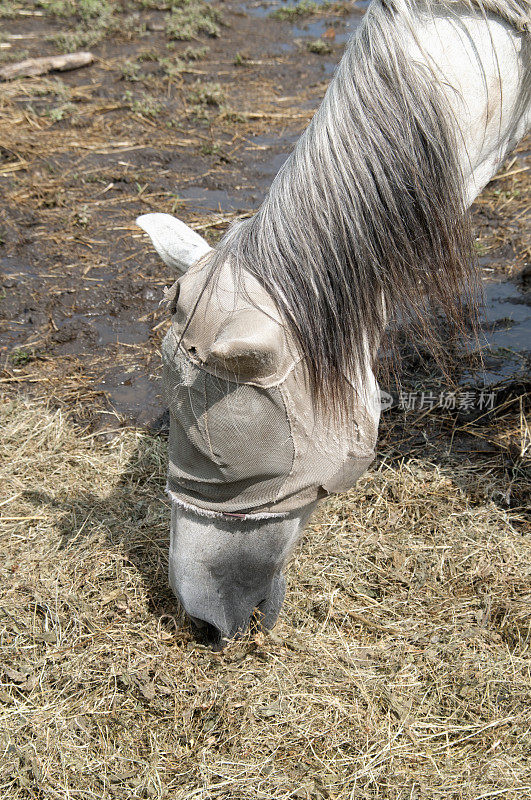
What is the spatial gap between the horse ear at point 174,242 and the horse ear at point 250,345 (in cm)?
35

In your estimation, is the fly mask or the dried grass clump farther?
the dried grass clump

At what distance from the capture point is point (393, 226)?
1.47 metres

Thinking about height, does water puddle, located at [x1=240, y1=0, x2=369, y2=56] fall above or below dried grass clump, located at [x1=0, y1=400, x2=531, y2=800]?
above

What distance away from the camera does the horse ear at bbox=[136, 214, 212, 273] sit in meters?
1.69

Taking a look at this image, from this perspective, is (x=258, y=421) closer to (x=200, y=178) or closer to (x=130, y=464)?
(x=130, y=464)

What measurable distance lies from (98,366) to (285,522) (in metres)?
2.14

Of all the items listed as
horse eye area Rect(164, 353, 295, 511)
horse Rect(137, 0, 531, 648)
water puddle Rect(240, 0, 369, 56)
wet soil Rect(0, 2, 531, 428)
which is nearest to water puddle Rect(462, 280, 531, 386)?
wet soil Rect(0, 2, 531, 428)

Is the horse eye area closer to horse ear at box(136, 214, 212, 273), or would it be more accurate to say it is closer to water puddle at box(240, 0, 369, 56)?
horse ear at box(136, 214, 212, 273)

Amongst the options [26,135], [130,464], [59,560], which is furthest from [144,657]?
[26,135]

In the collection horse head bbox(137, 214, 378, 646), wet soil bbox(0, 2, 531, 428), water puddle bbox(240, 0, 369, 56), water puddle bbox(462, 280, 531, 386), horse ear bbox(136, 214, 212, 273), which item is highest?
horse ear bbox(136, 214, 212, 273)

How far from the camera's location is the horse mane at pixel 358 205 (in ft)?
4.69

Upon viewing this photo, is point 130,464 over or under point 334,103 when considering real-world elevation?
under

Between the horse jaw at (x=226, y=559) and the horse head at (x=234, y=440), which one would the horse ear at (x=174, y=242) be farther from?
the horse jaw at (x=226, y=559)

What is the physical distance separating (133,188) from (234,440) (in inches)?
149
